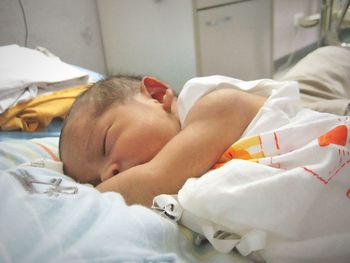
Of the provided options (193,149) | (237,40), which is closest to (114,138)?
(193,149)

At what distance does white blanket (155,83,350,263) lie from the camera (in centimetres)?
35

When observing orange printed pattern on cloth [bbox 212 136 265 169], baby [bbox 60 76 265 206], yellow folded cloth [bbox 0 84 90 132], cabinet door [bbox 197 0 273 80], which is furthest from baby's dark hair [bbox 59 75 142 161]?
cabinet door [bbox 197 0 273 80]

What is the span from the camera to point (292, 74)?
3.25 feet

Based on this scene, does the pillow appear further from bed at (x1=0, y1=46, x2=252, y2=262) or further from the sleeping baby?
bed at (x1=0, y1=46, x2=252, y2=262)

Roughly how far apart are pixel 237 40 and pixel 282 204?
4.95 feet

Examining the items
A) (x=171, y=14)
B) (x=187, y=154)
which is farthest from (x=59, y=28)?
(x=187, y=154)

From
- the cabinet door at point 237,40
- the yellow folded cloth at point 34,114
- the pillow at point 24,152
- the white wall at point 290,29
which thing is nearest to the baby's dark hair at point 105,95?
the pillow at point 24,152

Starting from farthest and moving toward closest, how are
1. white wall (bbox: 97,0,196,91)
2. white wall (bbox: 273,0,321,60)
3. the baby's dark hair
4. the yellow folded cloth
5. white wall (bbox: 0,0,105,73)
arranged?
white wall (bbox: 273,0,321,60), white wall (bbox: 97,0,196,91), white wall (bbox: 0,0,105,73), the yellow folded cloth, the baby's dark hair

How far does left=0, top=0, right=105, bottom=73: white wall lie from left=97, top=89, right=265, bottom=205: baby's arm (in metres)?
1.38

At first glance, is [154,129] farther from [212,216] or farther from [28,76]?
[28,76]

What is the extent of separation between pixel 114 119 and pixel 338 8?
4.83ft

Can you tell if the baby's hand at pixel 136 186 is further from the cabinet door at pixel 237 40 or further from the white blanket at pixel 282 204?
the cabinet door at pixel 237 40

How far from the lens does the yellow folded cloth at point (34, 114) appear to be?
0.95m

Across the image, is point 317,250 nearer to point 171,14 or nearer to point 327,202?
point 327,202
